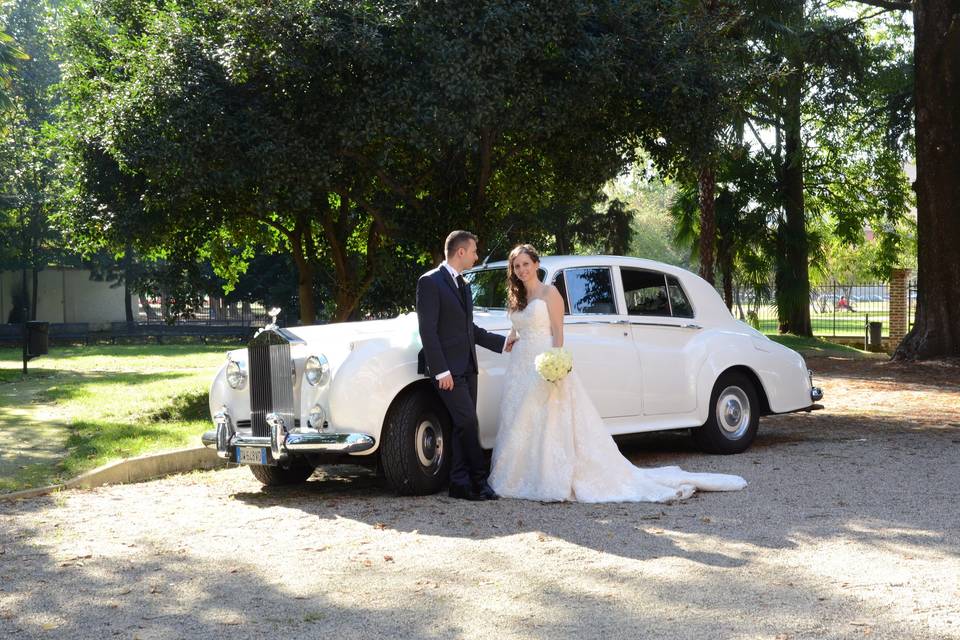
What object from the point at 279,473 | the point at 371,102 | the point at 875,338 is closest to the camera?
the point at 279,473

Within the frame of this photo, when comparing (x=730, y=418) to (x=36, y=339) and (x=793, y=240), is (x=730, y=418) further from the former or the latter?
(x=793, y=240)

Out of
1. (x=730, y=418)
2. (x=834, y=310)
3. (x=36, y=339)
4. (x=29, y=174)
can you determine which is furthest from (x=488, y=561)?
(x=29, y=174)

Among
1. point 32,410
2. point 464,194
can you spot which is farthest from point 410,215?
point 32,410

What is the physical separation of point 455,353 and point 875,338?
27.5 metres

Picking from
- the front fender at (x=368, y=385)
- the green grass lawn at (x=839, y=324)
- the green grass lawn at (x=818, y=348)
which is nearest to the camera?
the front fender at (x=368, y=385)

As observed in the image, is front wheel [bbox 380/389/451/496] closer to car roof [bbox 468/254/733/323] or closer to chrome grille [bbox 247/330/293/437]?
chrome grille [bbox 247/330/293/437]

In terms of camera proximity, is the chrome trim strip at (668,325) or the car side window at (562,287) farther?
the chrome trim strip at (668,325)

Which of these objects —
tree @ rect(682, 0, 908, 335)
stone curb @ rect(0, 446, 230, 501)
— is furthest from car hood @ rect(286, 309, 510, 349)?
tree @ rect(682, 0, 908, 335)

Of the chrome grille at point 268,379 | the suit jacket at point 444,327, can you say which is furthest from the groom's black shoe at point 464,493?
the chrome grille at point 268,379

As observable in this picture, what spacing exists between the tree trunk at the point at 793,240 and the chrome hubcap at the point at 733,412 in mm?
18887

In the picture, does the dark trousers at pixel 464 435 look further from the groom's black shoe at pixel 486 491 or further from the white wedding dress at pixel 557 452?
the white wedding dress at pixel 557 452

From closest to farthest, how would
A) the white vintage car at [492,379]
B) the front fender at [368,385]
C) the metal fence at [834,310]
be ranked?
the front fender at [368,385] → the white vintage car at [492,379] → the metal fence at [834,310]

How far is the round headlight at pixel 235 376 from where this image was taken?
27.4ft

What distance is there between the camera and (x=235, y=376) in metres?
8.43
